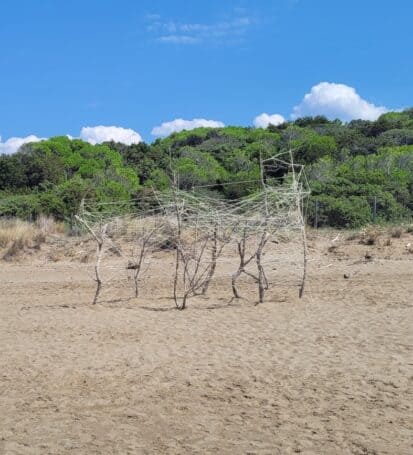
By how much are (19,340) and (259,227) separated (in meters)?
4.77

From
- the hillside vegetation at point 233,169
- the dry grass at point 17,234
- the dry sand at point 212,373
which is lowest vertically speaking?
the dry sand at point 212,373

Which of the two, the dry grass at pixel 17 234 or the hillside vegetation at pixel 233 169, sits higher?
the hillside vegetation at pixel 233 169

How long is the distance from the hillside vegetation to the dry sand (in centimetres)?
367

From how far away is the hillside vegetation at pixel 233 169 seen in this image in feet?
79.7

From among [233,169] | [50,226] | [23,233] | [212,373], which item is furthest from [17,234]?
[233,169]

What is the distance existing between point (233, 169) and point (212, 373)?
1346 inches

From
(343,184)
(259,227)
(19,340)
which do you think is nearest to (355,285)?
(259,227)

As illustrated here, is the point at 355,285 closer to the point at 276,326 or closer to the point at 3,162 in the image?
the point at 276,326

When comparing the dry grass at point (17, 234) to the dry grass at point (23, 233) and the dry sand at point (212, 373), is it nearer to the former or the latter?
the dry grass at point (23, 233)

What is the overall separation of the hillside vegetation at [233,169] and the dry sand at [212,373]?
3671 millimetres

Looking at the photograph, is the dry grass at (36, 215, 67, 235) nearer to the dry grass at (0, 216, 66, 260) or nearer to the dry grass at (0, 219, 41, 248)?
the dry grass at (0, 216, 66, 260)

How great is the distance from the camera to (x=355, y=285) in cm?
1415

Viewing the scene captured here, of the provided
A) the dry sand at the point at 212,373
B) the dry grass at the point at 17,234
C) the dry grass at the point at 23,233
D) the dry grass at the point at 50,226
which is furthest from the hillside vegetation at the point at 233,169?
the dry sand at the point at 212,373

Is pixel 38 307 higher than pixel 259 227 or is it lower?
lower
